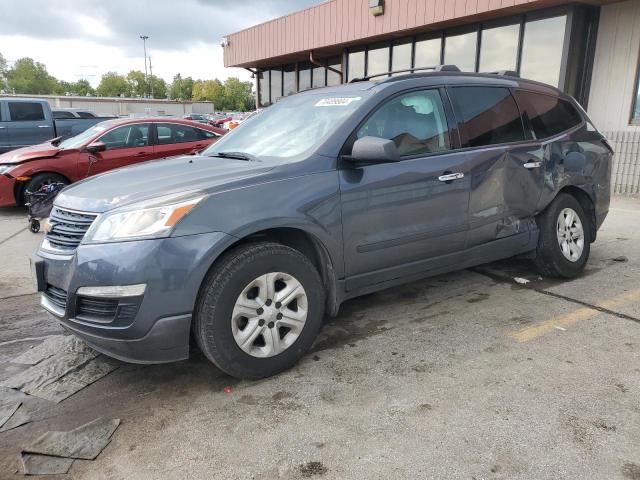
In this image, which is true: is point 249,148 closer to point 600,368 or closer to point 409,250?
point 409,250

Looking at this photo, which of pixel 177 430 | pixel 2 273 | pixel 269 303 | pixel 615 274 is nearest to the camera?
pixel 177 430

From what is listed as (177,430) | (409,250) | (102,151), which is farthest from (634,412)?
(102,151)

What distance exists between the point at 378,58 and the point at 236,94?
11267cm

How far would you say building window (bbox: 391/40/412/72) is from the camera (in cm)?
1300

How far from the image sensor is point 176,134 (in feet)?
28.9

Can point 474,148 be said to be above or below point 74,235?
above

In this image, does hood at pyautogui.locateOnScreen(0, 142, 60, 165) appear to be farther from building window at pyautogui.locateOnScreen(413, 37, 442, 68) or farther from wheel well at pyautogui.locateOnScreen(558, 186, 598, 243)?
building window at pyautogui.locateOnScreen(413, 37, 442, 68)

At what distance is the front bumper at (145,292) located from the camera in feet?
8.30

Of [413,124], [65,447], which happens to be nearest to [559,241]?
[413,124]

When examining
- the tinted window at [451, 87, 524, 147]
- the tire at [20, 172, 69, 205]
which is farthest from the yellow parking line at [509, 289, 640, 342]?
the tire at [20, 172, 69, 205]

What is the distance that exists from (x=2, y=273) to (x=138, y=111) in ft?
200

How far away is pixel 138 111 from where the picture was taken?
61031mm

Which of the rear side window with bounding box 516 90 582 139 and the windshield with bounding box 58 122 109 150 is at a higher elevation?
the rear side window with bounding box 516 90 582 139

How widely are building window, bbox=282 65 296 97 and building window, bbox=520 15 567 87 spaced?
9.60m
